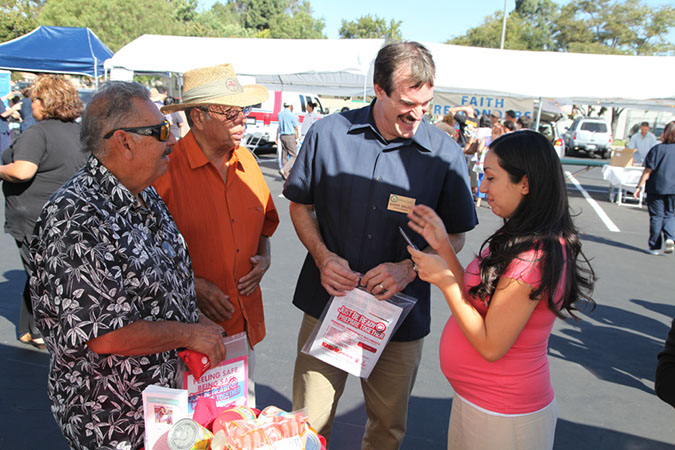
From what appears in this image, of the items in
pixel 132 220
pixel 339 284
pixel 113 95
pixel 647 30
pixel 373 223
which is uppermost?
pixel 647 30

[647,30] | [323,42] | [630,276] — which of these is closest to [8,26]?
[323,42]

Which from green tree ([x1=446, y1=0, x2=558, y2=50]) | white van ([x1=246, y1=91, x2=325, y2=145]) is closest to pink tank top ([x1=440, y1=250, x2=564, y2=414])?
white van ([x1=246, y1=91, x2=325, y2=145])

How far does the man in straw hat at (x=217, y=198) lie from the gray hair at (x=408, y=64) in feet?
2.10

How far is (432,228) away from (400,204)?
29cm

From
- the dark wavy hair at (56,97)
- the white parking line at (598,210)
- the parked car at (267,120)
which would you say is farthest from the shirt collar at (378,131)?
the parked car at (267,120)

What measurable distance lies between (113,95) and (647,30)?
4697 cm

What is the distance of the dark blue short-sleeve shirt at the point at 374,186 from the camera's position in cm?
220

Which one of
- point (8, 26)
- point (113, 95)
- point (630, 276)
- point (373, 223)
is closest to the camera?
point (113, 95)

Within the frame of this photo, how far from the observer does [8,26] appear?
29438mm

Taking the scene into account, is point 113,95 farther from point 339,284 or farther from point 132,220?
point 339,284

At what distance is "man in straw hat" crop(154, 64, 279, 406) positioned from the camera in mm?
2207

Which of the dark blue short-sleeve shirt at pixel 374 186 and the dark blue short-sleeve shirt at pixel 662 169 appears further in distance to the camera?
the dark blue short-sleeve shirt at pixel 662 169

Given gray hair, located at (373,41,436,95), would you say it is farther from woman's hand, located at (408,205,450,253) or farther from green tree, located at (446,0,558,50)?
green tree, located at (446,0,558,50)

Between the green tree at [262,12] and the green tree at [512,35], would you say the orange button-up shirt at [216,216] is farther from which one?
the green tree at [262,12]
